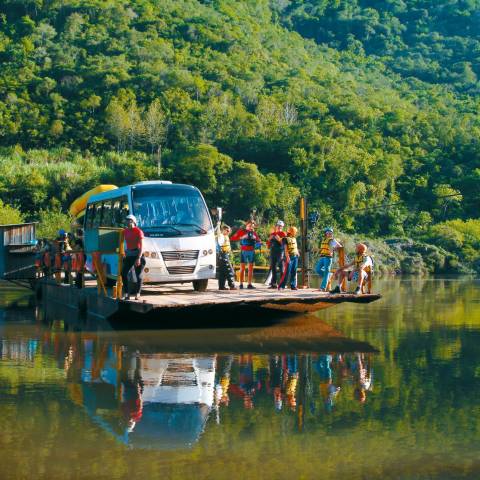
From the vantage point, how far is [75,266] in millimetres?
24812

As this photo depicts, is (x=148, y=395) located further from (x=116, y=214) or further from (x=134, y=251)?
(x=116, y=214)

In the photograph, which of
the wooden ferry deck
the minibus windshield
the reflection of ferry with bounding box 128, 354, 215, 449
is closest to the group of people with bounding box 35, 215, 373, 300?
the wooden ferry deck

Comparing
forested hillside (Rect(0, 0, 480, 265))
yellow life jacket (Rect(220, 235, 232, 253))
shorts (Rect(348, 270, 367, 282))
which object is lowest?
shorts (Rect(348, 270, 367, 282))

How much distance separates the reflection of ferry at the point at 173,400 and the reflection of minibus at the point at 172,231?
5088mm

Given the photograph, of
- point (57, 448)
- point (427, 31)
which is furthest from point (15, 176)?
point (427, 31)

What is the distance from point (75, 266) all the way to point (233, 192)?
206ft

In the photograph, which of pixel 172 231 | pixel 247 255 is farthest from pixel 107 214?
pixel 247 255

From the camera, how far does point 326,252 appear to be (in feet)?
69.2

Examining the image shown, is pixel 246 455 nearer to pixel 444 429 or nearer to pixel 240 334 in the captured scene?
pixel 444 429

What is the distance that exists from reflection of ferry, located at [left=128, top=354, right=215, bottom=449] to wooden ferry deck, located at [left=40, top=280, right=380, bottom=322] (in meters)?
2.52

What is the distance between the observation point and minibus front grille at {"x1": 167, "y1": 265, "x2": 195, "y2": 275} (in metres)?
20.8

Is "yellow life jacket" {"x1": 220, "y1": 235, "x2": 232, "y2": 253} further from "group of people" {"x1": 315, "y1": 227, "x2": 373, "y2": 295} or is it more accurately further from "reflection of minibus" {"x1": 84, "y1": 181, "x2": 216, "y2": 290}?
"group of people" {"x1": 315, "y1": 227, "x2": 373, "y2": 295}

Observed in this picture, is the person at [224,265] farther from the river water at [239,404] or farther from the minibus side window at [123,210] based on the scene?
the river water at [239,404]

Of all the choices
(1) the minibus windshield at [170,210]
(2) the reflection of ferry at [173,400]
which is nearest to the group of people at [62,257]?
(1) the minibus windshield at [170,210]
